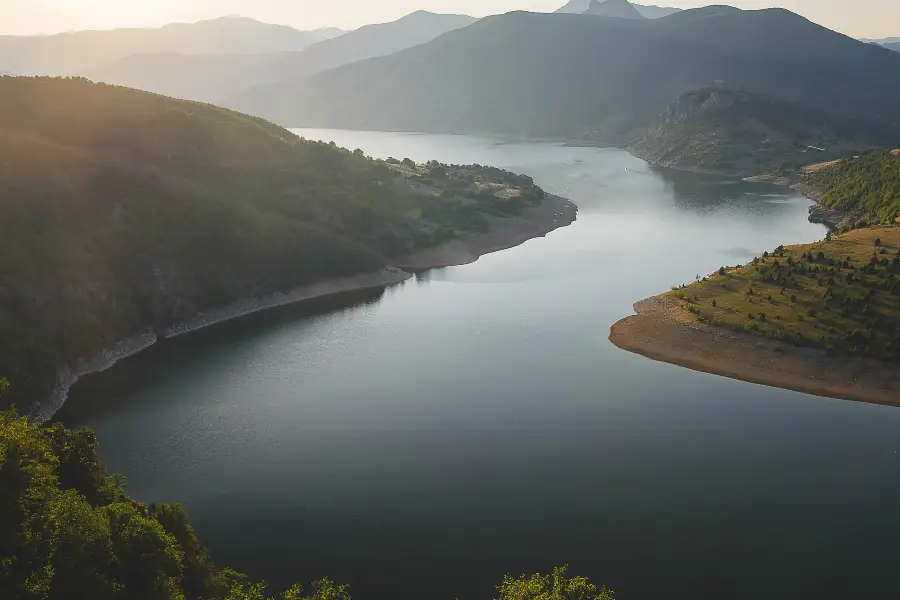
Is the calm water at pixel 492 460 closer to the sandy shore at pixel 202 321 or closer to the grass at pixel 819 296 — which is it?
the sandy shore at pixel 202 321

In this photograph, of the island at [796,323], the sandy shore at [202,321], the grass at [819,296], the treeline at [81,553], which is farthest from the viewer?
the grass at [819,296]

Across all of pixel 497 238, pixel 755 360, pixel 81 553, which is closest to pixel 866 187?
pixel 497 238

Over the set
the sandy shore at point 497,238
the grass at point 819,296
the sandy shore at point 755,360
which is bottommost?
the sandy shore at point 755,360

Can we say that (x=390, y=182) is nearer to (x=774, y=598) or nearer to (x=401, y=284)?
(x=401, y=284)

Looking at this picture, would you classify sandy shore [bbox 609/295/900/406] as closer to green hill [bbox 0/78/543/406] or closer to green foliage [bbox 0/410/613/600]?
green foliage [bbox 0/410/613/600]

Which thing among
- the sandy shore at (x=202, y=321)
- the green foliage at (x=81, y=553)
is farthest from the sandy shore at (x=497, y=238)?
the green foliage at (x=81, y=553)

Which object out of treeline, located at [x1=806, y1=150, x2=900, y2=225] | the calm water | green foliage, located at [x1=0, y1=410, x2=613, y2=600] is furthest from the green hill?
treeline, located at [x1=806, y1=150, x2=900, y2=225]

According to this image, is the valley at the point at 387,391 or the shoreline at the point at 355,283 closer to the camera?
the valley at the point at 387,391
